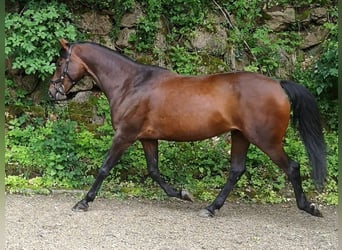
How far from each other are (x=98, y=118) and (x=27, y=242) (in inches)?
137

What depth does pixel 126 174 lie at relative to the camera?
6.01 meters

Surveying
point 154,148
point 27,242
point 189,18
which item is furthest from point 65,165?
point 189,18

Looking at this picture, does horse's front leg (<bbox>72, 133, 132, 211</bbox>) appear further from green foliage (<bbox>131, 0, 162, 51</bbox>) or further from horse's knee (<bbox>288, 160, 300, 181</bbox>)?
green foliage (<bbox>131, 0, 162, 51</bbox>)

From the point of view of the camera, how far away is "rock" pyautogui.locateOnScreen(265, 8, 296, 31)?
7.92 m

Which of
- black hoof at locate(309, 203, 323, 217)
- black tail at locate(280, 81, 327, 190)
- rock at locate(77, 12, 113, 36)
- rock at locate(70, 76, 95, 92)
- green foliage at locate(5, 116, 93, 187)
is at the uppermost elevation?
rock at locate(77, 12, 113, 36)

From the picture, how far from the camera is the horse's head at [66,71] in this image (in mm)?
4781

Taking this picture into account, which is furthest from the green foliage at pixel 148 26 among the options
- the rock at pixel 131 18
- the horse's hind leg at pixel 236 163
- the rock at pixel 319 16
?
the horse's hind leg at pixel 236 163

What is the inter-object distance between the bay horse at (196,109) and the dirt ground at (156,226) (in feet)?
0.68

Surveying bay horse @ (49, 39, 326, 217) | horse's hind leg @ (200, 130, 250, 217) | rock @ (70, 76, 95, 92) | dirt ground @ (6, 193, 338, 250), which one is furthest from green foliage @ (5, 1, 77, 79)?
horse's hind leg @ (200, 130, 250, 217)

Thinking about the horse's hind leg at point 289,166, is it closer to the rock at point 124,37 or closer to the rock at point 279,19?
the rock at point 124,37

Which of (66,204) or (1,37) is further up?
(1,37)

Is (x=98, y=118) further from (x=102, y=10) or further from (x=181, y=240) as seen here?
(x=181, y=240)

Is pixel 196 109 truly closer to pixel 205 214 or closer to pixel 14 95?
pixel 205 214

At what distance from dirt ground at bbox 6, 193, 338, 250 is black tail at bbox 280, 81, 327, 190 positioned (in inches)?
19.3
